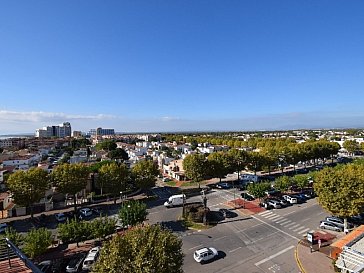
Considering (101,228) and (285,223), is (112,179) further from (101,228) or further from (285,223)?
(285,223)

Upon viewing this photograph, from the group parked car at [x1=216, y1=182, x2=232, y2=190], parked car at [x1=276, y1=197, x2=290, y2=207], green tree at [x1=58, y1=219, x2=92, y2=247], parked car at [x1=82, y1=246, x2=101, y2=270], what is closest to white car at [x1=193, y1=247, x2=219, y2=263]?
parked car at [x1=82, y1=246, x2=101, y2=270]

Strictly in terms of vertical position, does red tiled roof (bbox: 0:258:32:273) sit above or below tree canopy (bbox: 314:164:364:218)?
above

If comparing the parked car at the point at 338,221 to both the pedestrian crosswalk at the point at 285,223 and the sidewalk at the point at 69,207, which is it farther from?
the sidewalk at the point at 69,207

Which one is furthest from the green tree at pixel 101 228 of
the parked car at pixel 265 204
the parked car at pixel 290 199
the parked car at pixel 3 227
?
the parked car at pixel 290 199

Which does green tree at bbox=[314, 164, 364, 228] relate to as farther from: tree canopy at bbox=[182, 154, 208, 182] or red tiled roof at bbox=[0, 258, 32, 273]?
red tiled roof at bbox=[0, 258, 32, 273]

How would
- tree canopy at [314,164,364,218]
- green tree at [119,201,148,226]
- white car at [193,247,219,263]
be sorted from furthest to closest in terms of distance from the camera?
green tree at [119,201,148,226] → tree canopy at [314,164,364,218] → white car at [193,247,219,263]

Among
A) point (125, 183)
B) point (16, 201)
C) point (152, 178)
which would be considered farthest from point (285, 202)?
point (16, 201)
